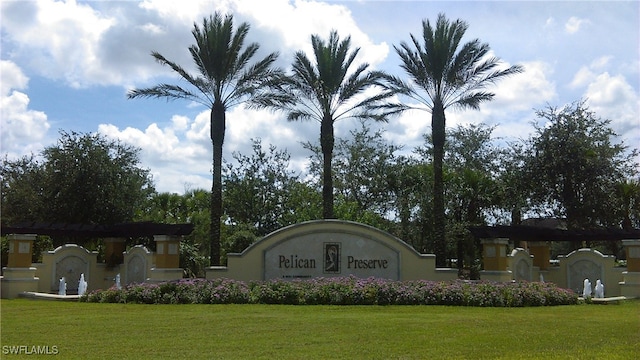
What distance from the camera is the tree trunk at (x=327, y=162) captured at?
28.0 metres

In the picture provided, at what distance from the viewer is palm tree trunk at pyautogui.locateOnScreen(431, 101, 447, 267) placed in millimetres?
26922

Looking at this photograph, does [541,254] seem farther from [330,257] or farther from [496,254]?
[330,257]

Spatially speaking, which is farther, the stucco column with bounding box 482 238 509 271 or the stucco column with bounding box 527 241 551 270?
the stucco column with bounding box 527 241 551 270

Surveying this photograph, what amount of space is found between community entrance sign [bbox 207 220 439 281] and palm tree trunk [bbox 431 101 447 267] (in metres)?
3.80

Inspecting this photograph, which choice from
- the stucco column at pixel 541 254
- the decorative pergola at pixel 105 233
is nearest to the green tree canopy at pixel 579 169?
the stucco column at pixel 541 254

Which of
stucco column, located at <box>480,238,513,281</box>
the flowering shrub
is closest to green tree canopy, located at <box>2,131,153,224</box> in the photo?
the flowering shrub

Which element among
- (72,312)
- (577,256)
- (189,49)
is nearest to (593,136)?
(577,256)

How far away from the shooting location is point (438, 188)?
2769 cm

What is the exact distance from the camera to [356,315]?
50.6ft

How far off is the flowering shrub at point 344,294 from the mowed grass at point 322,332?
129 cm

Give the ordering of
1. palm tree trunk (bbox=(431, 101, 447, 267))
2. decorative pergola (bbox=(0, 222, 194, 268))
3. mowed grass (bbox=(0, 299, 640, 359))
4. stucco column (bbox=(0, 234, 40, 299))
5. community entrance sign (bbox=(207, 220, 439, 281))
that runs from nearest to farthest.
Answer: mowed grass (bbox=(0, 299, 640, 359)), stucco column (bbox=(0, 234, 40, 299)), decorative pergola (bbox=(0, 222, 194, 268)), community entrance sign (bbox=(207, 220, 439, 281)), palm tree trunk (bbox=(431, 101, 447, 267))

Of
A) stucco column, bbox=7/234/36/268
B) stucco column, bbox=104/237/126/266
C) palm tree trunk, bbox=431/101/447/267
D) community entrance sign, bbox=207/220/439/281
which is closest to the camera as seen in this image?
community entrance sign, bbox=207/220/439/281

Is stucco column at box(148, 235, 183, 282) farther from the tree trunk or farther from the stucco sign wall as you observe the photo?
the tree trunk

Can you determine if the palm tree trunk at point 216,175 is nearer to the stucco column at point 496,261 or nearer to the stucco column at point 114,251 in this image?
the stucco column at point 114,251
